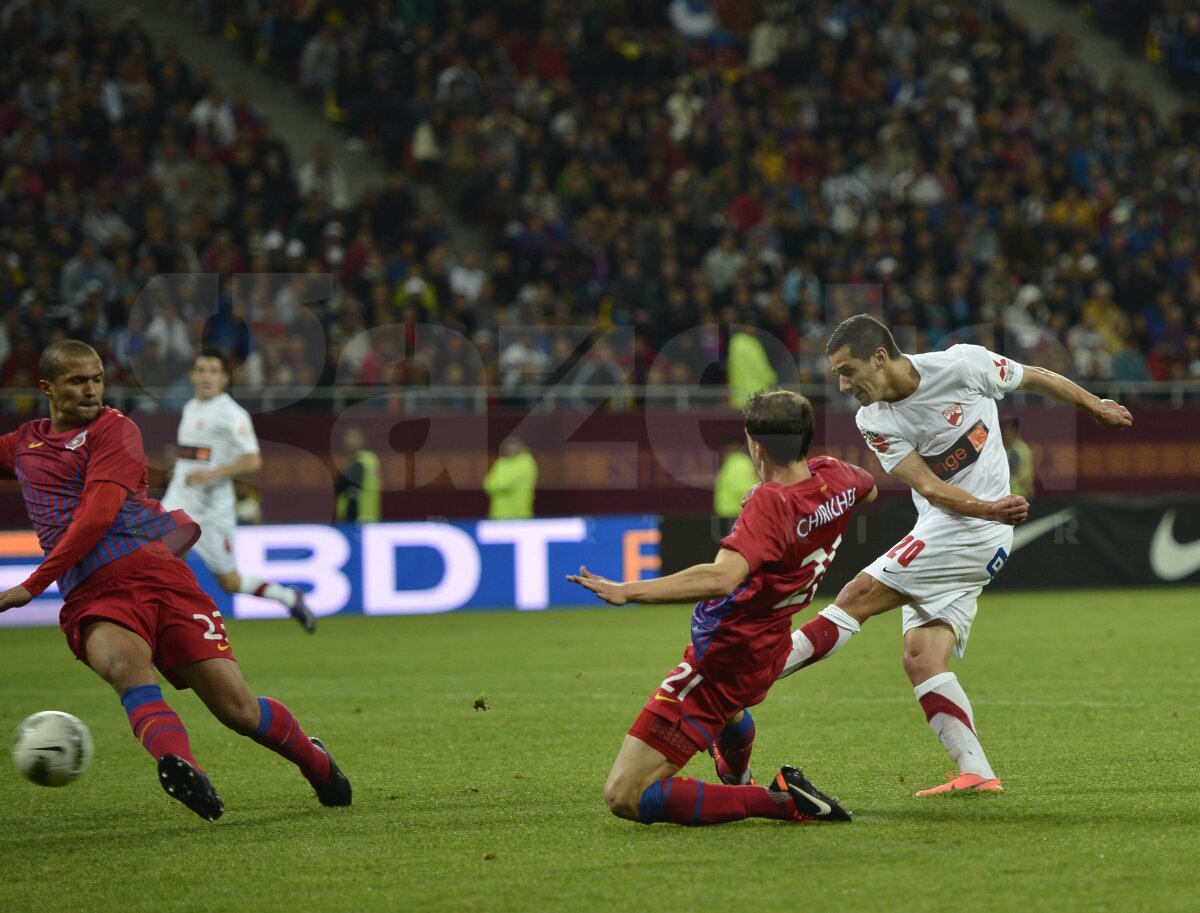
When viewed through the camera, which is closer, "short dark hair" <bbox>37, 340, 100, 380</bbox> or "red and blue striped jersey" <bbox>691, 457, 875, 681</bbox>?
"red and blue striped jersey" <bbox>691, 457, 875, 681</bbox>

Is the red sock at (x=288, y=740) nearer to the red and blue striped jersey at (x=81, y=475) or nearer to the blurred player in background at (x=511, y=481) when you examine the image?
the red and blue striped jersey at (x=81, y=475)

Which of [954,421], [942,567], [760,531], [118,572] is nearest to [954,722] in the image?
[942,567]

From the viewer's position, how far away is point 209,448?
511 inches

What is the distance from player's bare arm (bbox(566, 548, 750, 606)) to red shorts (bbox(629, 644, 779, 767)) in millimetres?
601

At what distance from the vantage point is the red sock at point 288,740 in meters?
6.39

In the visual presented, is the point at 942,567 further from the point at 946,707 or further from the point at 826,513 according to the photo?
the point at 826,513

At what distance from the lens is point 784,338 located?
1928cm

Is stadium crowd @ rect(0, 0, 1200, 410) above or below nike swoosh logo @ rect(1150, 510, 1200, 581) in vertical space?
above

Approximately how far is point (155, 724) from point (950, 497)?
327 cm

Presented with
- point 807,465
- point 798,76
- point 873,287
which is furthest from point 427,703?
point 798,76

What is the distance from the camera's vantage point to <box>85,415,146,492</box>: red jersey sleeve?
6.23m

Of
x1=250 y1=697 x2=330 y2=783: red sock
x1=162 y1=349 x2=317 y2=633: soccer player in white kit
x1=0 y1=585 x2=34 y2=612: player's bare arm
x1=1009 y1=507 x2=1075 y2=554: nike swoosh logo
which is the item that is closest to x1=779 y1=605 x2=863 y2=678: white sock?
x1=250 y1=697 x2=330 y2=783: red sock

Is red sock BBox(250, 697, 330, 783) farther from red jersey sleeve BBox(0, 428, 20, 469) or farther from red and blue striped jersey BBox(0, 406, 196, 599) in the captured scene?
red jersey sleeve BBox(0, 428, 20, 469)

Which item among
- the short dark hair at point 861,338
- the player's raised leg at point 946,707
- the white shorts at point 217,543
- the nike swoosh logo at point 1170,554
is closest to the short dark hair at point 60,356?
the short dark hair at point 861,338
